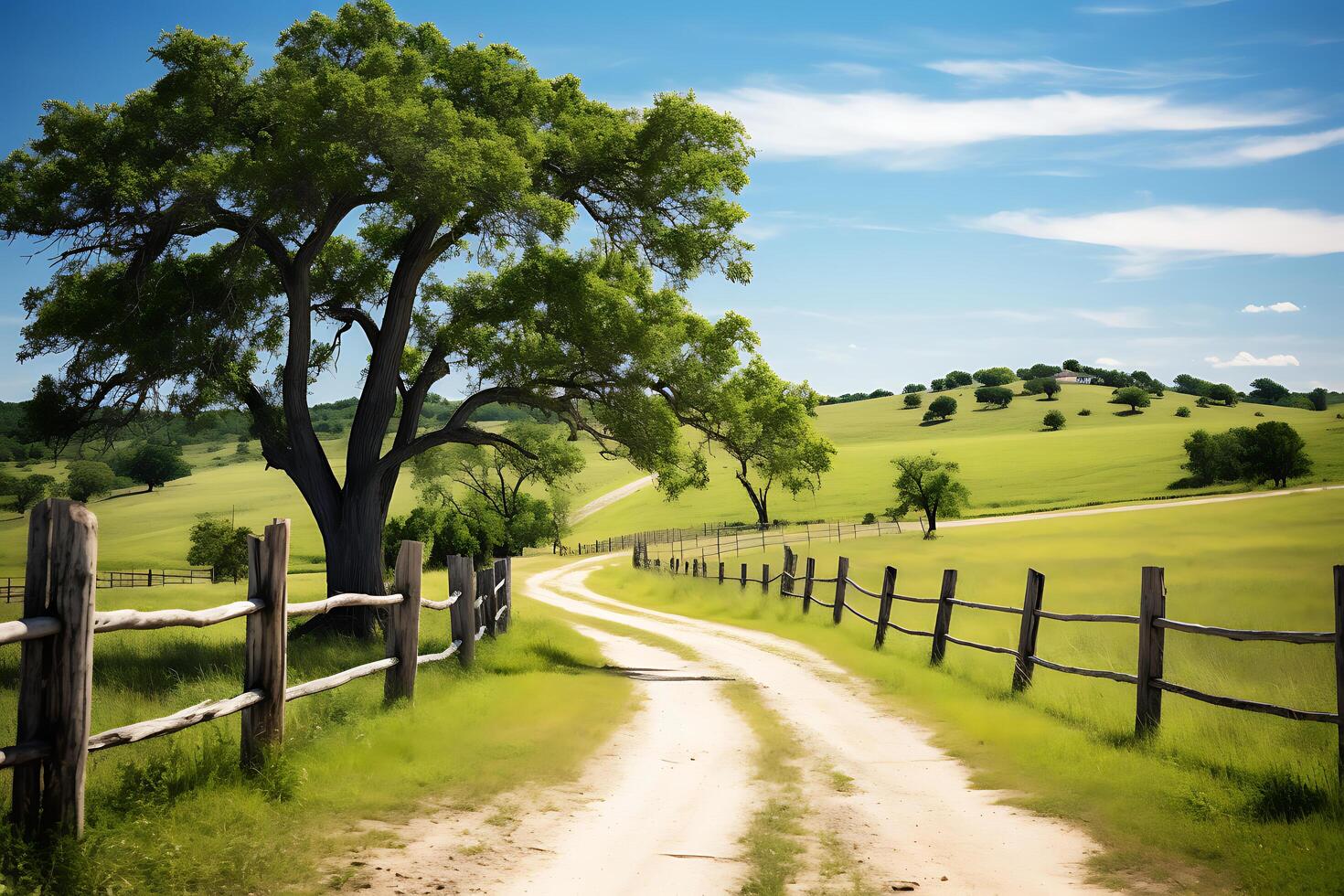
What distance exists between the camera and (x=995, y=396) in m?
161

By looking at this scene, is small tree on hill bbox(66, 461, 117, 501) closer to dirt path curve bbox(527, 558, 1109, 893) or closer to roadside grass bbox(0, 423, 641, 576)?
roadside grass bbox(0, 423, 641, 576)

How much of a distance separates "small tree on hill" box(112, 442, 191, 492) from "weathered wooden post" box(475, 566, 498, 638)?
410 ft

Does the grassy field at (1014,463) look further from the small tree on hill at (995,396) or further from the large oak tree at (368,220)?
the large oak tree at (368,220)

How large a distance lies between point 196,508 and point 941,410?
377ft

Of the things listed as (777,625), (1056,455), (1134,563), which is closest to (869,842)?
(777,625)

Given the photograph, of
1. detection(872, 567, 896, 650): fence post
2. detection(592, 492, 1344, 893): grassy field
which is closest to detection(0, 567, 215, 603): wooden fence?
detection(592, 492, 1344, 893): grassy field

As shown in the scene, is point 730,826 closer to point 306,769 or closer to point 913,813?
point 913,813

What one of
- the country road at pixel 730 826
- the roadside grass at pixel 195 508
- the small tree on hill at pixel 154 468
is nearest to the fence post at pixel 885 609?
the country road at pixel 730 826

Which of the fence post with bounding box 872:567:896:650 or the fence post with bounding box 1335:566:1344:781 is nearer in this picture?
the fence post with bounding box 1335:566:1344:781

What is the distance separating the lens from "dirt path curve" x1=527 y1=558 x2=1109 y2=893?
5336 mm

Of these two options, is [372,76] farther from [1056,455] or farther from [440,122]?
[1056,455]

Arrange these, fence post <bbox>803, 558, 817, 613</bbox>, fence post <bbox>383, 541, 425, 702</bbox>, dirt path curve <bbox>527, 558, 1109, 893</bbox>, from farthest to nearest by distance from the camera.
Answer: fence post <bbox>803, 558, 817, 613</bbox> < fence post <bbox>383, 541, 425, 702</bbox> < dirt path curve <bbox>527, 558, 1109, 893</bbox>

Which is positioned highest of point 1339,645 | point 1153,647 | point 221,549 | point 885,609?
point 1339,645

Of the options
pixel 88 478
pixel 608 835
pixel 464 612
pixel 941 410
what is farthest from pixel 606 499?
pixel 608 835
